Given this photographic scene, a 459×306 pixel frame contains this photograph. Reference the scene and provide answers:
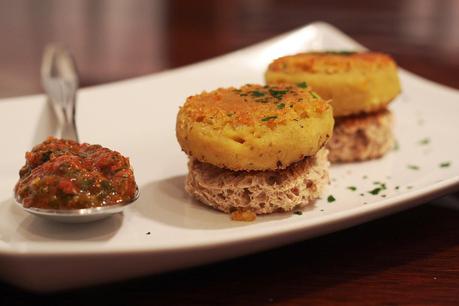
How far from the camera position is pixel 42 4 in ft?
32.2

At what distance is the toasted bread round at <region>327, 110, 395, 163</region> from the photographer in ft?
11.3

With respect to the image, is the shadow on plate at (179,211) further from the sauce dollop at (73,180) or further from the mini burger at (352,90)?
the mini burger at (352,90)

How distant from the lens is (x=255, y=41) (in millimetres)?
6859

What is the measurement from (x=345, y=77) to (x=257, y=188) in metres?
0.94

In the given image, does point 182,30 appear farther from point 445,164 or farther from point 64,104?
point 445,164

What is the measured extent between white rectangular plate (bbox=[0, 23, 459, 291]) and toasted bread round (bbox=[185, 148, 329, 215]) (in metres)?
0.05

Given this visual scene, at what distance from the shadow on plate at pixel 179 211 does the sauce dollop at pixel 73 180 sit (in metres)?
0.23

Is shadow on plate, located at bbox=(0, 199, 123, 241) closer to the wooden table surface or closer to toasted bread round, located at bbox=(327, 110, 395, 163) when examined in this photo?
the wooden table surface

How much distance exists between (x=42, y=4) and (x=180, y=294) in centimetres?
848

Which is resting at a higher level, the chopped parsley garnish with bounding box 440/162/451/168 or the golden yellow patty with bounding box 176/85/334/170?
the golden yellow patty with bounding box 176/85/334/170

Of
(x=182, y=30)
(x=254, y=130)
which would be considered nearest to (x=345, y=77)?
(x=254, y=130)

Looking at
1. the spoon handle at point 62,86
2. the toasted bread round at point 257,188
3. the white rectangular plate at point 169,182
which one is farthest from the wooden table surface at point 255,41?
the spoon handle at point 62,86

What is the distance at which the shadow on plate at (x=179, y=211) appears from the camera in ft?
8.70

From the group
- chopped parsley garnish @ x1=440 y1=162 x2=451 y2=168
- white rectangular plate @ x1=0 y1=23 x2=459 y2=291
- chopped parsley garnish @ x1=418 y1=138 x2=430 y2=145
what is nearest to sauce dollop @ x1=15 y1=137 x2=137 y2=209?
white rectangular plate @ x1=0 y1=23 x2=459 y2=291
